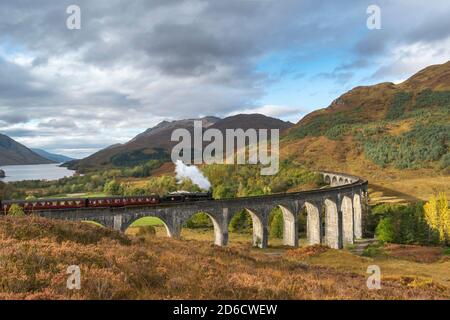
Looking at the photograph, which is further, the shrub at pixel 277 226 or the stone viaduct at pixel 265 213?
the shrub at pixel 277 226

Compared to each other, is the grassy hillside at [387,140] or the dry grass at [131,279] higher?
the grassy hillside at [387,140]

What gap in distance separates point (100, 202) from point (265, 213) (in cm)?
2082

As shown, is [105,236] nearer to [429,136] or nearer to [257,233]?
[257,233]

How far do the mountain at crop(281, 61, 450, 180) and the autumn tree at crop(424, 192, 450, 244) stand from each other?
56695 mm

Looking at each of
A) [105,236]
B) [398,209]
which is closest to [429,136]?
[398,209]

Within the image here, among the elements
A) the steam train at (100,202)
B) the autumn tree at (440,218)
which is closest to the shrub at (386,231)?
the autumn tree at (440,218)

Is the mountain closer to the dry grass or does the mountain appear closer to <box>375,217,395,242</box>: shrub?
<box>375,217,395,242</box>: shrub

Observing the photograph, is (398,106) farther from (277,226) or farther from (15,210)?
(15,210)

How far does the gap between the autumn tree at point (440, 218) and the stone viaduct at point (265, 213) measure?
36.5 feet

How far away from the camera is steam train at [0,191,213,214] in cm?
3112

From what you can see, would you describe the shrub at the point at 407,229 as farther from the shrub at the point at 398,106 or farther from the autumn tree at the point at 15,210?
the shrub at the point at 398,106

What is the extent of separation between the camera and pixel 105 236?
74.0 feet

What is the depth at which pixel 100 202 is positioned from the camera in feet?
112

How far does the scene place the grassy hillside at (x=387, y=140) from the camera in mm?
115062
